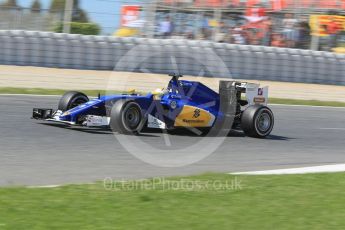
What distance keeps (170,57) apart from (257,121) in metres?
8.42

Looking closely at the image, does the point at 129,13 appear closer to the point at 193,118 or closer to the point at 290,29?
the point at 290,29

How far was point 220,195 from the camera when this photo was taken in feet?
20.9

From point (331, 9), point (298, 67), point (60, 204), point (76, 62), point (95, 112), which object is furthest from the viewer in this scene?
point (331, 9)

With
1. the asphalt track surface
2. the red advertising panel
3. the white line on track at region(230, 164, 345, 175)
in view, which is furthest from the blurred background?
the white line on track at region(230, 164, 345, 175)

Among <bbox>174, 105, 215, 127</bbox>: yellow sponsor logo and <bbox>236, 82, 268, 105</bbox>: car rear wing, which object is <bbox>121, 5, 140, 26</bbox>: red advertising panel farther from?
<bbox>174, 105, 215, 127</bbox>: yellow sponsor logo

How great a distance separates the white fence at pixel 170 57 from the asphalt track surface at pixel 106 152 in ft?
16.3

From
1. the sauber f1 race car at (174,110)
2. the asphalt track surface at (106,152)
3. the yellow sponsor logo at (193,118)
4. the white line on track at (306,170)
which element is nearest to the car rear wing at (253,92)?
the sauber f1 race car at (174,110)

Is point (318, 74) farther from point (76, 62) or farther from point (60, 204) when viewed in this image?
point (60, 204)

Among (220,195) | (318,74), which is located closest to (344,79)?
(318,74)

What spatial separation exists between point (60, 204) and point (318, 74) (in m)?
16.2

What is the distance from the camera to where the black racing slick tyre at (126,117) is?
32.0 ft

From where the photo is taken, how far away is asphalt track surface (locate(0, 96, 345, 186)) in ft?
24.3

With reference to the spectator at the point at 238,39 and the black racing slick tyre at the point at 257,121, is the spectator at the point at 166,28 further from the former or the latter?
the black racing slick tyre at the point at 257,121

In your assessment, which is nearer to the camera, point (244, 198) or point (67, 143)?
point (244, 198)
